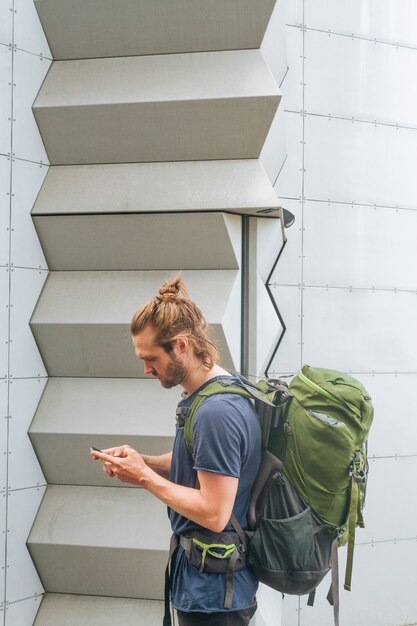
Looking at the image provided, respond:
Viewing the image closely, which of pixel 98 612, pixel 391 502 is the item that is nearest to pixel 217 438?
pixel 98 612

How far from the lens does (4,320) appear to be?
12.1ft

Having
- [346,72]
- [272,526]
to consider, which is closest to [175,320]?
[272,526]

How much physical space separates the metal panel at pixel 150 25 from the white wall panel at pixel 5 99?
0.31m

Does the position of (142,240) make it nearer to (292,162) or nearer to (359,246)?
(292,162)

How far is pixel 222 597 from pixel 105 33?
9.81 feet

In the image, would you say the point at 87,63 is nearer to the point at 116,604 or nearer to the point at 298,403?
the point at 298,403

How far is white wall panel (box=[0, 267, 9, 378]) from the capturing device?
3.66 metres

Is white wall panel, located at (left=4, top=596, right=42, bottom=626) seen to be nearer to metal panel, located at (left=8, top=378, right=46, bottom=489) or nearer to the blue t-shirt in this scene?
metal panel, located at (left=8, top=378, right=46, bottom=489)

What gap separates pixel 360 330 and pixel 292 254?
68 centimetres

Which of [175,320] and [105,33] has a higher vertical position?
[105,33]

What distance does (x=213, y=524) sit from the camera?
205 cm

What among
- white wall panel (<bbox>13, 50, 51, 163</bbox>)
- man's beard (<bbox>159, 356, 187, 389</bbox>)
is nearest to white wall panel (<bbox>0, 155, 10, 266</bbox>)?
white wall panel (<bbox>13, 50, 51, 163</bbox>)

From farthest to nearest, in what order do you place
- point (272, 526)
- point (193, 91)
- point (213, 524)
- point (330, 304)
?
1. point (330, 304)
2. point (193, 91)
3. point (272, 526)
4. point (213, 524)

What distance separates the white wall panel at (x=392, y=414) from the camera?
14.9 feet
